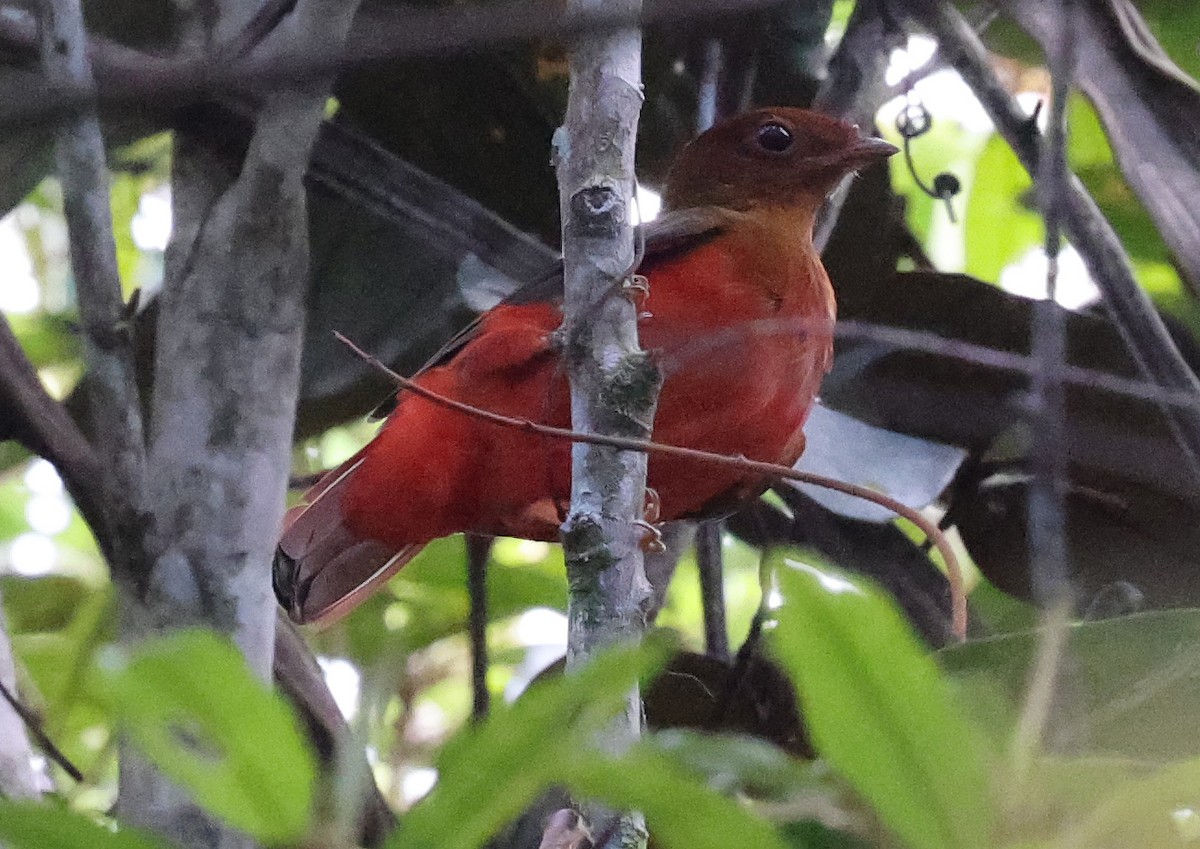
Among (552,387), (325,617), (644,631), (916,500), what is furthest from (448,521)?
(644,631)

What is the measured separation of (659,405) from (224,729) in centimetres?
117

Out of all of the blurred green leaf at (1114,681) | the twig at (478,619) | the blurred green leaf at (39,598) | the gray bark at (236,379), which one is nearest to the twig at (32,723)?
the gray bark at (236,379)

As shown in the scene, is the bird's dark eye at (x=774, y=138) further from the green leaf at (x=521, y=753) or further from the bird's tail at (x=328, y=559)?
the green leaf at (x=521, y=753)

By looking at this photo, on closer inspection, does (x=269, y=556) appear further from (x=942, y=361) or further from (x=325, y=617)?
(x=942, y=361)

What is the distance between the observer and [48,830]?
423mm

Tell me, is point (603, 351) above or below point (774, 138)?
below

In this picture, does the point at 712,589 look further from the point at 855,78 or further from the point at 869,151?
the point at 855,78

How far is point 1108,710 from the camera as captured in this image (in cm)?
67

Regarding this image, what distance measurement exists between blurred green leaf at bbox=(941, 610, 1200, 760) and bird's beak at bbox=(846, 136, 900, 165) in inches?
46.5

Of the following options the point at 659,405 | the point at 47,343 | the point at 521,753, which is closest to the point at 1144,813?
the point at 521,753

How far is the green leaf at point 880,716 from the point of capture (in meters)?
0.43

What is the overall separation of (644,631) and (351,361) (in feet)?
3.58

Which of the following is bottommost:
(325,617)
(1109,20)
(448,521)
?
(325,617)

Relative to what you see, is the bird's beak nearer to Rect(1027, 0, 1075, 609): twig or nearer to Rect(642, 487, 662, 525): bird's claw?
Rect(642, 487, 662, 525): bird's claw
